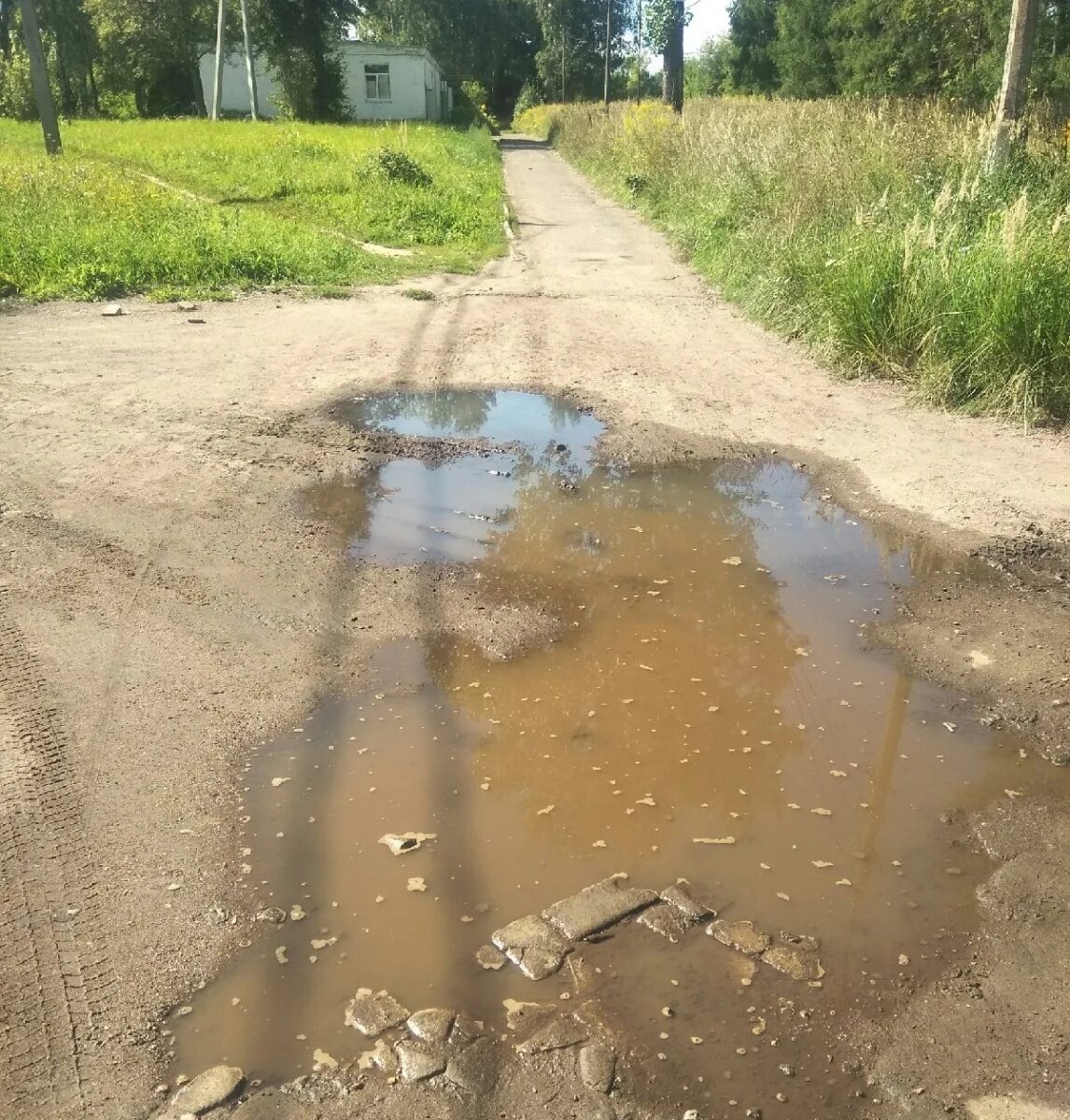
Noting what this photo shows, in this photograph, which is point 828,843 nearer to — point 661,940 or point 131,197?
point 661,940

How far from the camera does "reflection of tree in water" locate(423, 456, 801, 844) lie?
140 inches

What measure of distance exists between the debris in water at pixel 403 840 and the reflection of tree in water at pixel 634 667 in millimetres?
375

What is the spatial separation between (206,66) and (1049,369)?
4440 cm

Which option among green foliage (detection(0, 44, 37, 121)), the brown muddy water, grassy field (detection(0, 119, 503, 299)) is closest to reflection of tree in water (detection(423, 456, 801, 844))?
the brown muddy water

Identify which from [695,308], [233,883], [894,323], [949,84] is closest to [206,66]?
[949,84]

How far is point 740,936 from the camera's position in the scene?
2.83 m

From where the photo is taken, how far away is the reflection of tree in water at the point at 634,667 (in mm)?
3549

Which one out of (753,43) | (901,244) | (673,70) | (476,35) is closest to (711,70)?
(753,43)

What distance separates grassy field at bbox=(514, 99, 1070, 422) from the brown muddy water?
8.73ft

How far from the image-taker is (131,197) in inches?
585

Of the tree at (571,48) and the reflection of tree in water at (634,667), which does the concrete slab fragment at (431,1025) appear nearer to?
the reflection of tree in water at (634,667)

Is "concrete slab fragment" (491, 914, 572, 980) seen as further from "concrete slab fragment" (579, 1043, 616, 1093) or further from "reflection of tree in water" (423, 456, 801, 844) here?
"reflection of tree in water" (423, 456, 801, 844)

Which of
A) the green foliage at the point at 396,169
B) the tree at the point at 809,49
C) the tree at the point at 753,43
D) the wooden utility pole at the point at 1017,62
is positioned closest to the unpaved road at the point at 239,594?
the wooden utility pole at the point at 1017,62

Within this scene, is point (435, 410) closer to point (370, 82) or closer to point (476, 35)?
point (370, 82)
